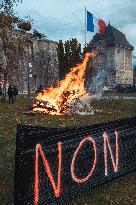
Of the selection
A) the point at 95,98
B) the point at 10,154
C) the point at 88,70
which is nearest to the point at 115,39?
the point at 88,70

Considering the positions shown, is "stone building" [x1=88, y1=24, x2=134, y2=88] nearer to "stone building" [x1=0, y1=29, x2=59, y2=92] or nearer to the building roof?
the building roof

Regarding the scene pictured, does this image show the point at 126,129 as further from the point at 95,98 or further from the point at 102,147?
the point at 95,98

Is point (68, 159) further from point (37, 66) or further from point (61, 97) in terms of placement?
point (37, 66)

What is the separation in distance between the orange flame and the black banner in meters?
20.0

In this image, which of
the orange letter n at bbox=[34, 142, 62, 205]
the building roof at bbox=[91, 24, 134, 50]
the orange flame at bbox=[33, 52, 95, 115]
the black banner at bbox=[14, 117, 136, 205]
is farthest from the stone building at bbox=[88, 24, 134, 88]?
the orange letter n at bbox=[34, 142, 62, 205]

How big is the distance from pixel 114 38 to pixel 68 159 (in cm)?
9667

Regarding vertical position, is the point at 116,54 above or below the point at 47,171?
above

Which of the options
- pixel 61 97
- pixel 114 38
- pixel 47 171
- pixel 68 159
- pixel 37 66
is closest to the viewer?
pixel 47 171

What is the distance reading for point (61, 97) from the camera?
104 ft

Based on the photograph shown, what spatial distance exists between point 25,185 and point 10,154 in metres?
5.43

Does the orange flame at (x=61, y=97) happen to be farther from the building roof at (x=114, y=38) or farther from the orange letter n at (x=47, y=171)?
the building roof at (x=114, y=38)

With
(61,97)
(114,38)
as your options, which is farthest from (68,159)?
(114,38)

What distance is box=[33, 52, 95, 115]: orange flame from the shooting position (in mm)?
30053

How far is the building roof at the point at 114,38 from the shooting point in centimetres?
10250
